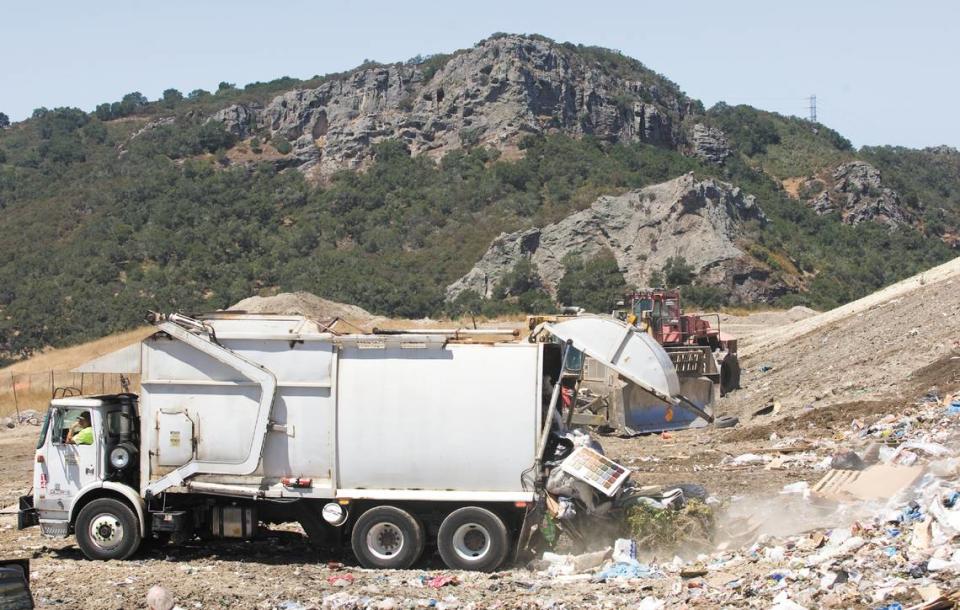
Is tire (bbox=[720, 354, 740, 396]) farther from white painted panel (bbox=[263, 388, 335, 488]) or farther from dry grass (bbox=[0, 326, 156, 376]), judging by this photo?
dry grass (bbox=[0, 326, 156, 376])

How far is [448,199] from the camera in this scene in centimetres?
7581

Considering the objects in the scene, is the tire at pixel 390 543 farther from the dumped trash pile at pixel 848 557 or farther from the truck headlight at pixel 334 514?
the dumped trash pile at pixel 848 557

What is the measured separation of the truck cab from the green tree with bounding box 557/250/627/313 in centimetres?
4503

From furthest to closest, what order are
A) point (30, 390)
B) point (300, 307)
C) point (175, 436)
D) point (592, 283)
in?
point (592, 283) → point (300, 307) → point (30, 390) → point (175, 436)

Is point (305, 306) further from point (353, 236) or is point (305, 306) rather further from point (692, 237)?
point (353, 236)

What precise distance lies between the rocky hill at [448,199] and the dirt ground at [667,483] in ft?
106

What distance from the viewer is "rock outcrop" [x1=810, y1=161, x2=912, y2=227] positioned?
278ft

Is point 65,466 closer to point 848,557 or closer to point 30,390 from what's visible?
point 848,557

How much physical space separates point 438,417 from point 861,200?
81523 mm

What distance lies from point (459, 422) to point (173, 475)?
111 inches

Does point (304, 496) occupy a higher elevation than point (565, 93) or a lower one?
lower

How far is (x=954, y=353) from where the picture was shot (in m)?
20.2

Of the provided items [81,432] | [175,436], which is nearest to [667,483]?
[175,436]

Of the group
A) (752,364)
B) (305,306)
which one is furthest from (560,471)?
(305,306)
